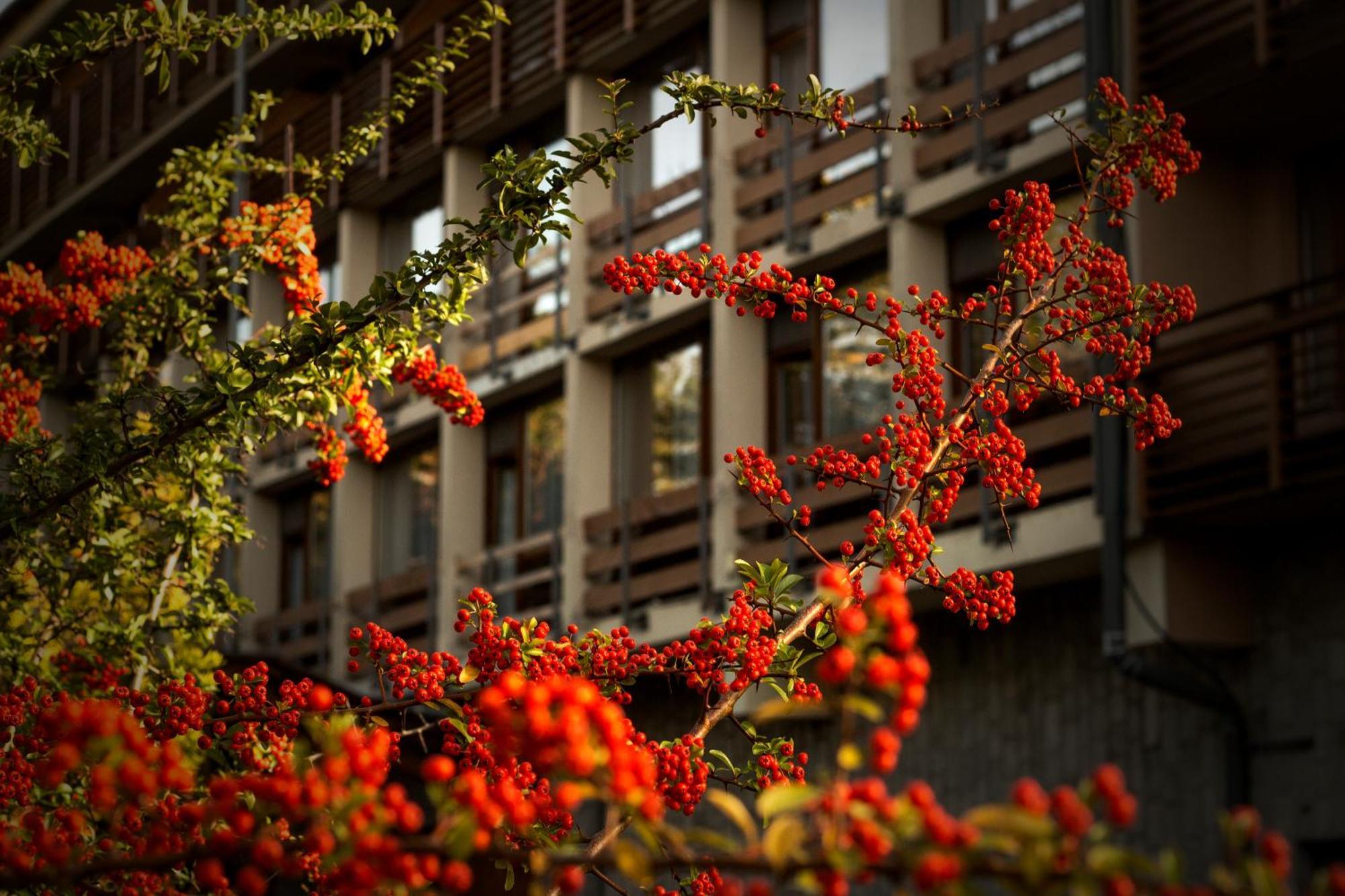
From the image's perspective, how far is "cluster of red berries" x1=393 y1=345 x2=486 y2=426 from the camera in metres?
6.61

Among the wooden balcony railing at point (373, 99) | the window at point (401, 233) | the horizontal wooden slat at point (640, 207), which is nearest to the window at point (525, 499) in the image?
the horizontal wooden slat at point (640, 207)

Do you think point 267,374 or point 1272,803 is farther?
point 1272,803

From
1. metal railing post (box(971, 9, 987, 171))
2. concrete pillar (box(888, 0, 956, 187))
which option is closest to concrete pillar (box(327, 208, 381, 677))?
concrete pillar (box(888, 0, 956, 187))

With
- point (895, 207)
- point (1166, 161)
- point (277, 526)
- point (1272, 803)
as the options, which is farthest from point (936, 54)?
point (277, 526)

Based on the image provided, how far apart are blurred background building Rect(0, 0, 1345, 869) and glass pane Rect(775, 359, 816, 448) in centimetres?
4

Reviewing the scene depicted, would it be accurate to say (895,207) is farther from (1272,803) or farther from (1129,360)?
(1129,360)

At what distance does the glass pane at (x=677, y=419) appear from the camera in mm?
19109

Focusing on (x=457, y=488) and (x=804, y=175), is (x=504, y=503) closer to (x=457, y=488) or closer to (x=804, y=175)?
(x=457, y=488)

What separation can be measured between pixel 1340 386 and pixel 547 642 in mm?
9985

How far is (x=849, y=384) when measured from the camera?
17000 mm

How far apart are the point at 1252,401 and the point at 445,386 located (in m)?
8.60

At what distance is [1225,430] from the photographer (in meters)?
13.3

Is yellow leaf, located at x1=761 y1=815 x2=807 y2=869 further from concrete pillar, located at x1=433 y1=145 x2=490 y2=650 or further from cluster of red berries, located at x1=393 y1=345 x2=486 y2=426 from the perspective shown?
concrete pillar, located at x1=433 y1=145 x2=490 y2=650

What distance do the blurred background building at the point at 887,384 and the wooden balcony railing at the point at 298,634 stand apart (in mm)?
89
